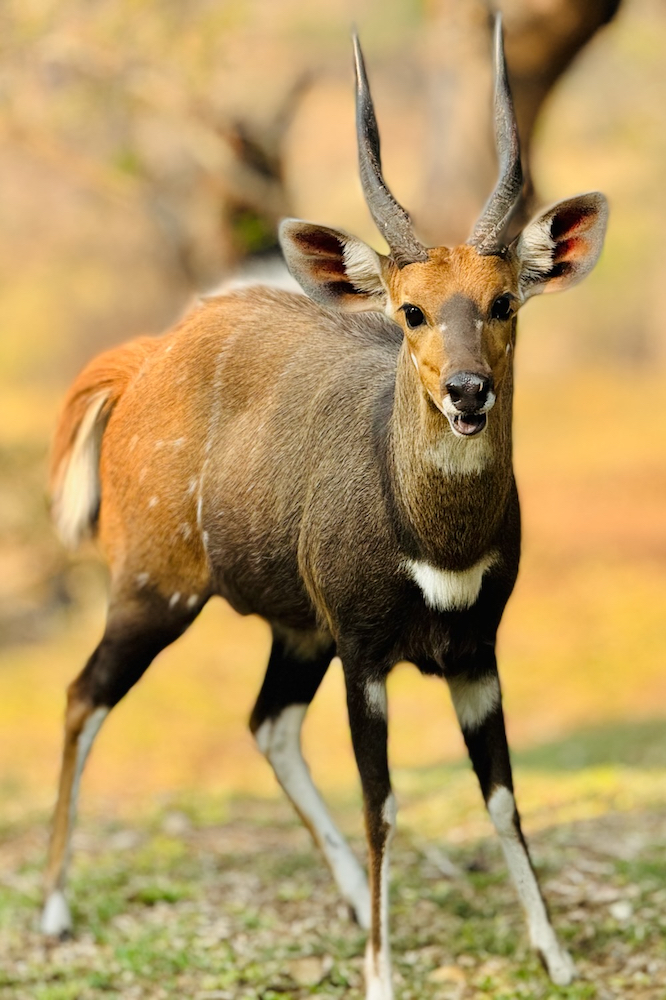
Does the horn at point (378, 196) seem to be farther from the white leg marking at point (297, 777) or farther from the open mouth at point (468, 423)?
the white leg marking at point (297, 777)

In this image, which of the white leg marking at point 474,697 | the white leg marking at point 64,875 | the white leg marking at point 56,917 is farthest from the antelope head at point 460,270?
the white leg marking at point 56,917

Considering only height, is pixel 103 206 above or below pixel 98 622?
above

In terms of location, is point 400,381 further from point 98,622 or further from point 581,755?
point 98,622

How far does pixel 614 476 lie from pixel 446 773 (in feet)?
34.7

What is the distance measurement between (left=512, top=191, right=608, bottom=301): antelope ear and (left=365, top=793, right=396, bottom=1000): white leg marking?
1.65 metres

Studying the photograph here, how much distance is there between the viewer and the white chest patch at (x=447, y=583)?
4.11m

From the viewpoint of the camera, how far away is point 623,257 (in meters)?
24.0

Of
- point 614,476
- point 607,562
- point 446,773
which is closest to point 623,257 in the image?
point 614,476

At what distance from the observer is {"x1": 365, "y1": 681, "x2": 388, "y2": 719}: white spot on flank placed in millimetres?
4293

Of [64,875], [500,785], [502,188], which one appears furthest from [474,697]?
[64,875]

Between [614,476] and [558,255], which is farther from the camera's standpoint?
[614,476]

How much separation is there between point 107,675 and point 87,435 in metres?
1.01

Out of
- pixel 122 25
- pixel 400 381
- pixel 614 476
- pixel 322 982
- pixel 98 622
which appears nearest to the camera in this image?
pixel 400 381

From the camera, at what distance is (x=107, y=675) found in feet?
17.0
